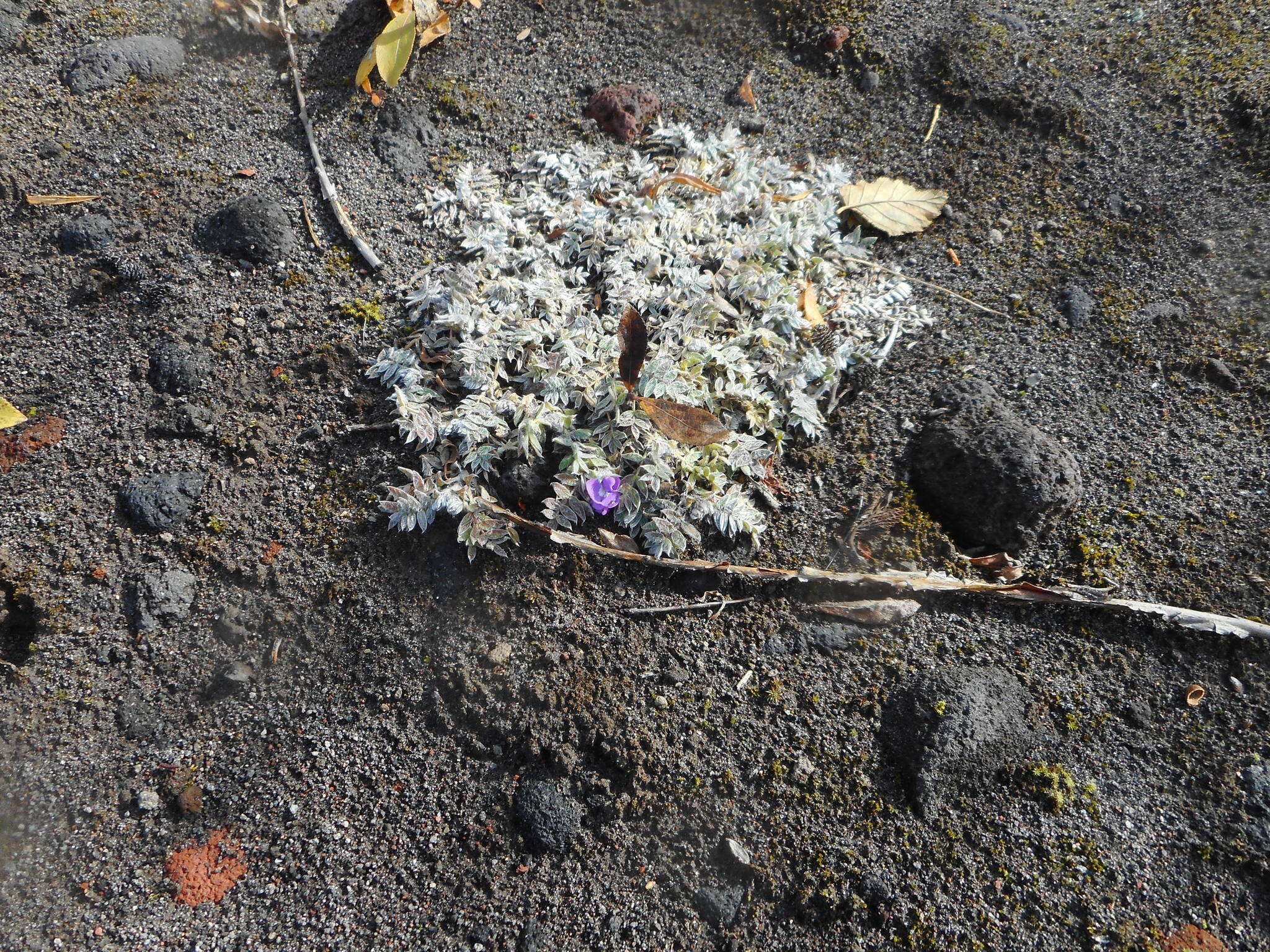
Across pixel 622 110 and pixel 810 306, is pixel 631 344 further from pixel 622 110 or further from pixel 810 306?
pixel 622 110

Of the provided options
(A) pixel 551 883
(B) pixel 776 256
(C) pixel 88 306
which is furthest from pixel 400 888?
(B) pixel 776 256

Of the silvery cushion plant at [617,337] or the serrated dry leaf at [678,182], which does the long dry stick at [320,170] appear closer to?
the silvery cushion plant at [617,337]

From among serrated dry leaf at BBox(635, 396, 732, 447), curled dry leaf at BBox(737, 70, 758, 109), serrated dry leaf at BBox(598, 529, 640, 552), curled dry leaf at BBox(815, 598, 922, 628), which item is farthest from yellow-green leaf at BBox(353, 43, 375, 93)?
curled dry leaf at BBox(815, 598, 922, 628)

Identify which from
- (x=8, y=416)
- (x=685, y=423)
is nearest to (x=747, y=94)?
(x=685, y=423)

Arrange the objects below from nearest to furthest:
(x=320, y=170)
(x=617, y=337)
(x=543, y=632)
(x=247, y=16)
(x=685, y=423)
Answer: (x=543, y=632)
(x=685, y=423)
(x=617, y=337)
(x=320, y=170)
(x=247, y=16)

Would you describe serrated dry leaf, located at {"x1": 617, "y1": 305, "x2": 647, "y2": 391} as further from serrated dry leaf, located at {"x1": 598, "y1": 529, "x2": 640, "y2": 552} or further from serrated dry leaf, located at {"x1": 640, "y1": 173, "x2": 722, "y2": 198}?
serrated dry leaf, located at {"x1": 640, "y1": 173, "x2": 722, "y2": 198}

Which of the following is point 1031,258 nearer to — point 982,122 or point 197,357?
point 982,122
